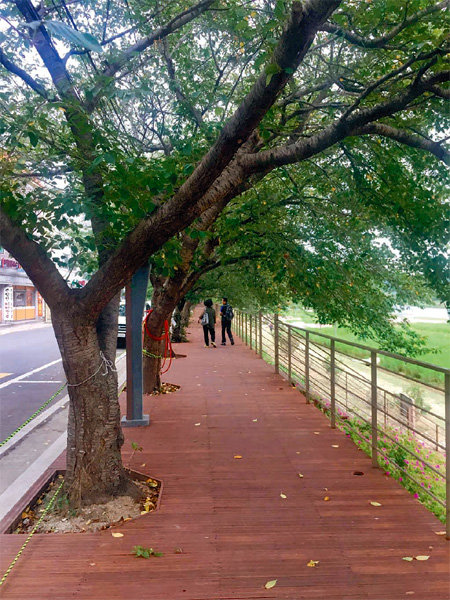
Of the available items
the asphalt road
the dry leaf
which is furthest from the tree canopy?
the asphalt road

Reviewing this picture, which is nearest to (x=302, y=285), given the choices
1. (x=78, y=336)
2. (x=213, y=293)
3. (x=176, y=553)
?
(x=78, y=336)

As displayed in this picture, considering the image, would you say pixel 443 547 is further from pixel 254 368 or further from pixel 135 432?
pixel 254 368

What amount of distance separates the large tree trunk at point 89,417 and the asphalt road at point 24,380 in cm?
328

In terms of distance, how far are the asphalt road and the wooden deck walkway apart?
10.4 feet

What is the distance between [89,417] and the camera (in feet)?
15.6

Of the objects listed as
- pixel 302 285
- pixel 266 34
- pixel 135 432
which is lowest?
pixel 135 432

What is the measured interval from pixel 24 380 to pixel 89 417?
343 inches

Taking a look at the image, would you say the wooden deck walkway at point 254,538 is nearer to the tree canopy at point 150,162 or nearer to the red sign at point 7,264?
the tree canopy at point 150,162

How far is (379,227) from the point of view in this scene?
8.83 m

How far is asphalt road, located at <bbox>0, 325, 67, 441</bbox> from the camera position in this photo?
29.5 feet

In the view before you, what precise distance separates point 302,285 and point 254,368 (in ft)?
16.0

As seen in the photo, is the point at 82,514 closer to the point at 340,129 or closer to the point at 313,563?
the point at 313,563

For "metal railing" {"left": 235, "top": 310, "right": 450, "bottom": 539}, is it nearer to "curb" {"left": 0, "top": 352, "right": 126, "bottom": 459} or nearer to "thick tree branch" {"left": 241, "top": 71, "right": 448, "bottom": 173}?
"thick tree branch" {"left": 241, "top": 71, "right": 448, "bottom": 173}

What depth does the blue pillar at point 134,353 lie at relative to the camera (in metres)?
7.40
